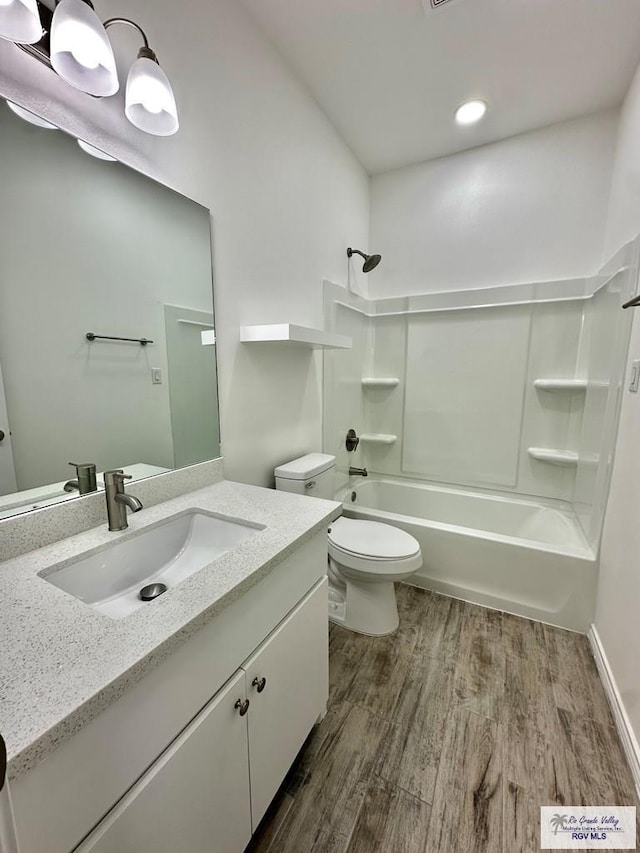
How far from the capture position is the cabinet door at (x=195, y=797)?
0.56m

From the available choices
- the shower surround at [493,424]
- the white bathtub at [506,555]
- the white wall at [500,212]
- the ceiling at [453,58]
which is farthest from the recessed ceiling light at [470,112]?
the white bathtub at [506,555]

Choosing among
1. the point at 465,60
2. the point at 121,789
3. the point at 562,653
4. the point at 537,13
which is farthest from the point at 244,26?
the point at 562,653

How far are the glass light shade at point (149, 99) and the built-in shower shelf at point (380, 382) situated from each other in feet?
6.59

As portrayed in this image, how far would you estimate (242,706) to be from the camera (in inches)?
31.3

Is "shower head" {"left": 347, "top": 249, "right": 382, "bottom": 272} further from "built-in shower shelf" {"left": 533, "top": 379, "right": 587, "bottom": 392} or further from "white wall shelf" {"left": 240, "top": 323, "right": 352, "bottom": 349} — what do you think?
"built-in shower shelf" {"left": 533, "top": 379, "right": 587, "bottom": 392}

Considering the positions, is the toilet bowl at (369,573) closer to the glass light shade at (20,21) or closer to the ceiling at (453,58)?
the glass light shade at (20,21)

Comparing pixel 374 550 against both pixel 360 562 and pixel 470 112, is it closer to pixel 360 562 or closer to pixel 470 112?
pixel 360 562

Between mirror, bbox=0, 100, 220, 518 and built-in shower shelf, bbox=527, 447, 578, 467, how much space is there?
2.13m

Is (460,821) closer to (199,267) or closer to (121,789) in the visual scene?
(121,789)

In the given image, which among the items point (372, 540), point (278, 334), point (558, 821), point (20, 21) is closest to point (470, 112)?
point (278, 334)

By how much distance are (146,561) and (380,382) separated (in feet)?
7.02

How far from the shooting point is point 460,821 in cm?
102

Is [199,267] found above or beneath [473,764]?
above

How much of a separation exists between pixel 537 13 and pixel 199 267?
173cm
